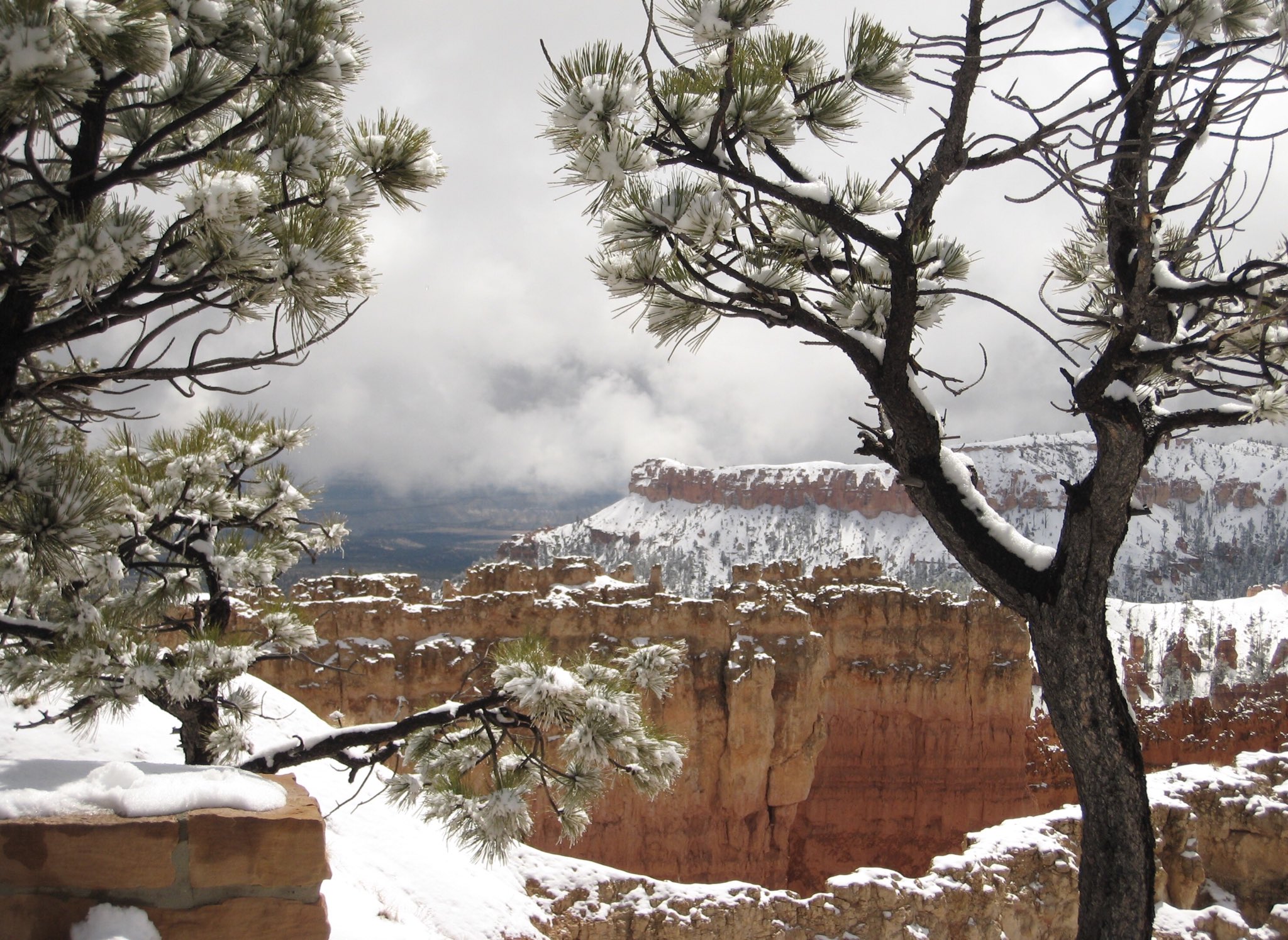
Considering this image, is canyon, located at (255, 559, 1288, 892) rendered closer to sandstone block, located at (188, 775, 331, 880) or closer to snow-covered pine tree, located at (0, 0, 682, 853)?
snow-covered pine tree, located at (0, 0, 682, 853)

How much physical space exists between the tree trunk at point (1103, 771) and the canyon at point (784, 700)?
10378 millimetres

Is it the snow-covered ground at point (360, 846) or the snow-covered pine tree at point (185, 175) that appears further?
the snow-covered ground at point (360, 846)

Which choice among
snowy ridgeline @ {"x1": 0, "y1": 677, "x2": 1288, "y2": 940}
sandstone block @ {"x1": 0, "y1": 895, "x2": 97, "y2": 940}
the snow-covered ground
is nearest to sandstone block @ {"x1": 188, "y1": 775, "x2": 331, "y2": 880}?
the snow-covered ground

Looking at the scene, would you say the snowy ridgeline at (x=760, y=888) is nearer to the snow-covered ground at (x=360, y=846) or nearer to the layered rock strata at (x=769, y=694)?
the snow-covered ground at (x=360, y=846)

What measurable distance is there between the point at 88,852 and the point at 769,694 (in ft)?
48.9

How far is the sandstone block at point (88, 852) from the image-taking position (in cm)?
258

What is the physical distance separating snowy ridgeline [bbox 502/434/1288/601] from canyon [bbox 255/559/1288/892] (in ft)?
260

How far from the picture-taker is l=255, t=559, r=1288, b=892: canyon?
15.8 meters

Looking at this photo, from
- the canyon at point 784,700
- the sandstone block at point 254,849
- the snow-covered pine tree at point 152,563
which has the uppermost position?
the snow-covered pine tree at point 152,563

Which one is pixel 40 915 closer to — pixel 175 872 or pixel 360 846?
pixel 175 872

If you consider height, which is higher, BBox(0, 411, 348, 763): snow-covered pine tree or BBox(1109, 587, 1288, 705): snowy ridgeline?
BBox(0, 411, 348, 763): snow-covered pine tree

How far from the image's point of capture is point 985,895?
8328 millimetres

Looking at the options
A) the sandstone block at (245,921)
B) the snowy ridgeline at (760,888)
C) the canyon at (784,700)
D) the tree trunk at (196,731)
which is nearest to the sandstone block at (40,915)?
the sandstone block at (245,921)

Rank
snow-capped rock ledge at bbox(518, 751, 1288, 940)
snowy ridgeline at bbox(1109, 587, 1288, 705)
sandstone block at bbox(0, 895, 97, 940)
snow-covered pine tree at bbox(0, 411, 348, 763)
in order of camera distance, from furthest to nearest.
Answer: snowy ridgeline at bbox(1109, 587, 1288, 705) → snow-capped rock ledge at bbox(518, 751, 1288, 940) → snow-covered pine tree at bbox(0, 411, 348, 763) → sandstone block at bbox(0, 895, 97, 940)
